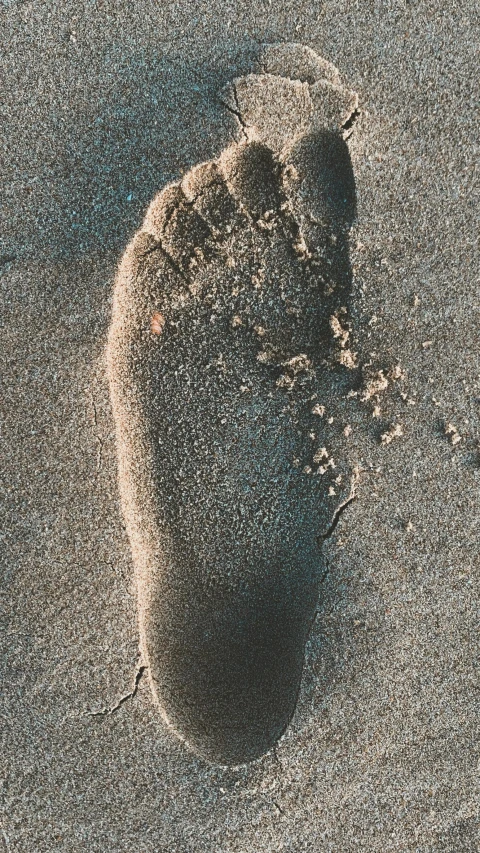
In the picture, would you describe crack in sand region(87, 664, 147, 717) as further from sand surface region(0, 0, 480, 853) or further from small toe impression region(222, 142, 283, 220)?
small toe impression region(222, 142, 283, 220)

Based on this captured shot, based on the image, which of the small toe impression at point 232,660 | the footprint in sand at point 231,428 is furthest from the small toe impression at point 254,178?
the small toe impression at point 232,660

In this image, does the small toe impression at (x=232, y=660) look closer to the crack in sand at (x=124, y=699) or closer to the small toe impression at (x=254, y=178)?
the crack in sand at (x=124, y=699)

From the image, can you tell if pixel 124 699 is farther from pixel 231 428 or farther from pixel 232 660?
pixel 231 428

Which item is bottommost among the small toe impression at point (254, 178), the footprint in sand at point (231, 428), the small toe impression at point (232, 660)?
the small toe impression at point (232, 660)

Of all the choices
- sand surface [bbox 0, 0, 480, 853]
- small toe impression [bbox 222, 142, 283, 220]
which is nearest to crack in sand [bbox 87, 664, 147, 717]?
sand surface [bbox 0, 0, 480, 853]

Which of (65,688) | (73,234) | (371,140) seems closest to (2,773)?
(65,688)

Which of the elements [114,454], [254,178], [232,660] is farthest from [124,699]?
[254,178]
